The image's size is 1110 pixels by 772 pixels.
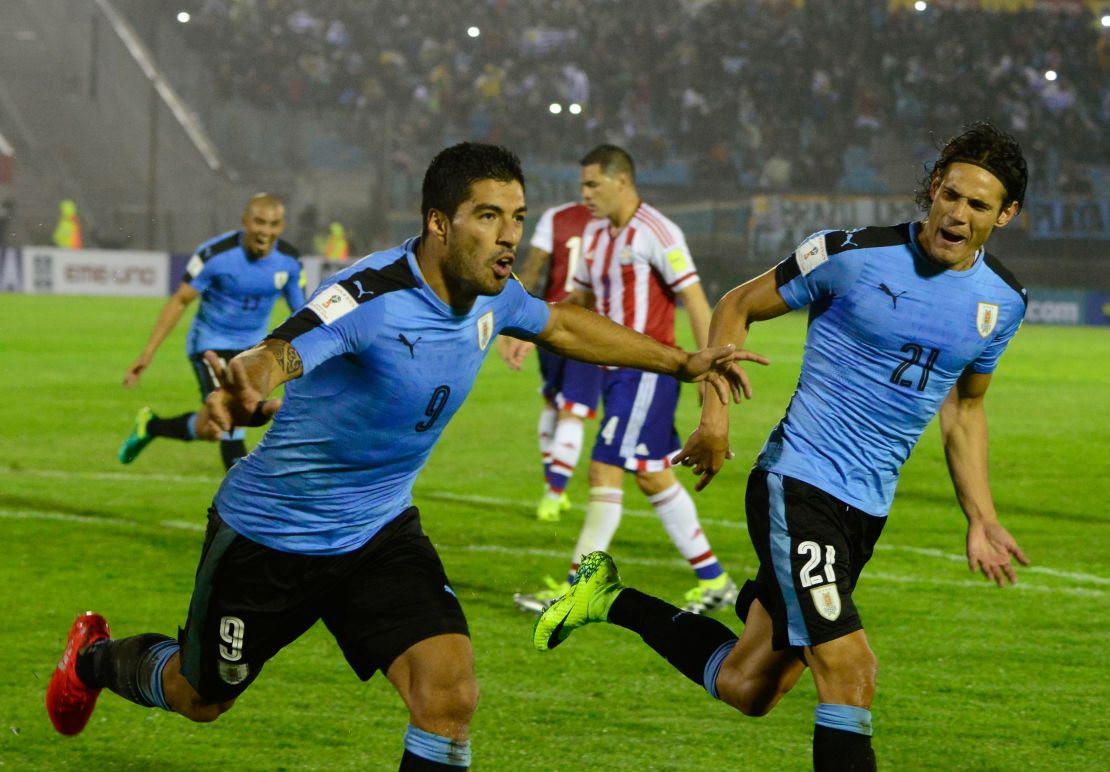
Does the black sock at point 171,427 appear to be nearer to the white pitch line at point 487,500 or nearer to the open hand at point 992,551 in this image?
the white pitch line at point 487,500

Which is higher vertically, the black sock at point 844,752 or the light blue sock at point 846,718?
the light blue sock at point 846,718

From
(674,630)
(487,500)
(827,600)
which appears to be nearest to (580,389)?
(487,500)

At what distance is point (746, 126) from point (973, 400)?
103ft

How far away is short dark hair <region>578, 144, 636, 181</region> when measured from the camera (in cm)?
796

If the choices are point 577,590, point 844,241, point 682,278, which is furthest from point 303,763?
point 682,278

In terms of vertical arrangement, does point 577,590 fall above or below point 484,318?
below

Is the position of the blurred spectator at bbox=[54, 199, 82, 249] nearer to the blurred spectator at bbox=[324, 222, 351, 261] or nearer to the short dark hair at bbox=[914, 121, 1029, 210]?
the blurred spectator at bbox=[324, 222, 351, 261]

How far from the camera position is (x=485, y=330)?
4.37 metres

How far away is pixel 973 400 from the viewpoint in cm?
510

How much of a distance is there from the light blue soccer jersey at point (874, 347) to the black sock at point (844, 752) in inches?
30.3

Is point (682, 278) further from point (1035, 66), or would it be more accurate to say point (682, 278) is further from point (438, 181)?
point (1035, 66)

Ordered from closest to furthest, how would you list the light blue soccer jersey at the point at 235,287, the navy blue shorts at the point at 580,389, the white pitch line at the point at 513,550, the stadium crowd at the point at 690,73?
the white pitch line at the point at 513,550 → the navy blue shorts at the point at 580,389 → the light blue soccer jersey at the point at 235,287 → the stadium crowd at the point at 690,73

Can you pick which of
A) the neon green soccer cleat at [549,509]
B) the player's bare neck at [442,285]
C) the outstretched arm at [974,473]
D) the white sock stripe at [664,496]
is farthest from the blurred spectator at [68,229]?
the player's bare neck at [442,285]

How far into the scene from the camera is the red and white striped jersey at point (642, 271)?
26.6ft
